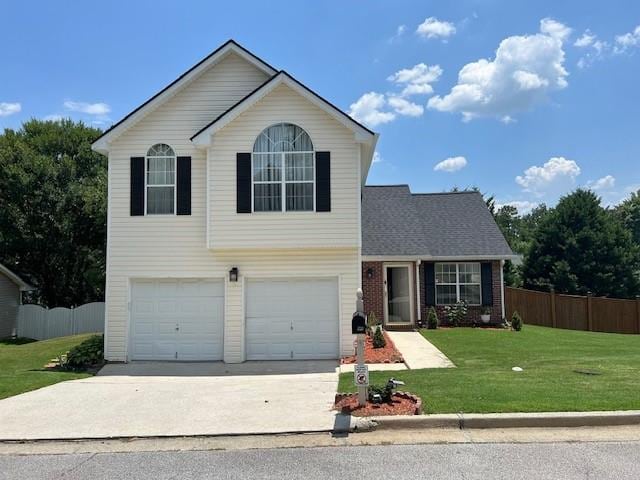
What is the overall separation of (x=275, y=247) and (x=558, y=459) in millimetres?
8752

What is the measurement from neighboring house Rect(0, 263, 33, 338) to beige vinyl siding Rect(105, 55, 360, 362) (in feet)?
54.3

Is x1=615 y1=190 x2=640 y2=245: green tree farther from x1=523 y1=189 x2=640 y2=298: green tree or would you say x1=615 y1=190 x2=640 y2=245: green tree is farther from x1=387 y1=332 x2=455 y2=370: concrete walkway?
x1=387 y1=332 x2=455 y2=370: concrete walkway

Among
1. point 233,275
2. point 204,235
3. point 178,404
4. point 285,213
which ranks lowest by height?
point 178,404

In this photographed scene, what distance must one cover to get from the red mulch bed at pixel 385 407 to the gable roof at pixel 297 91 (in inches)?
288

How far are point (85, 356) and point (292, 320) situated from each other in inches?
219

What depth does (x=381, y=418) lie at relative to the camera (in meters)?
7.03

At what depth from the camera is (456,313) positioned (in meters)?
19.8

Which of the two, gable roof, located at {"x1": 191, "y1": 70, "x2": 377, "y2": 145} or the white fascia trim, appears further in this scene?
the white fascia trim

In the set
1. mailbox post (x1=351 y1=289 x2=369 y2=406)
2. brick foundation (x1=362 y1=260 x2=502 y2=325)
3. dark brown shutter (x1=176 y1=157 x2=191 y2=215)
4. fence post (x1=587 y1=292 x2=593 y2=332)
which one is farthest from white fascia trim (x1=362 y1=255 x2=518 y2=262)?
mailbox post (x1=351 y1=289 x2=369 y2=406)

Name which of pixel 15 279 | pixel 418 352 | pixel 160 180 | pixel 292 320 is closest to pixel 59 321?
pixel 15 279

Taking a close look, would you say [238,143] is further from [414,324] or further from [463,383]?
[414,324]

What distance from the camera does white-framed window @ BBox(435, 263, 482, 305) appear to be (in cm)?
2025

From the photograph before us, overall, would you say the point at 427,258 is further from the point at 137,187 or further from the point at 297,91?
the point at 137,187

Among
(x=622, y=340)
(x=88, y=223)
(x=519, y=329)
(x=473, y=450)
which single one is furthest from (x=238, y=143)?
(x=88, y=223)
